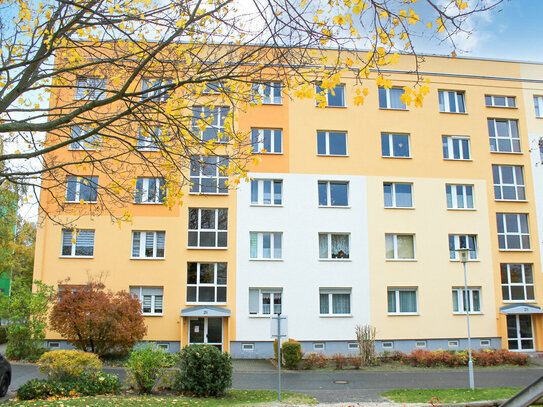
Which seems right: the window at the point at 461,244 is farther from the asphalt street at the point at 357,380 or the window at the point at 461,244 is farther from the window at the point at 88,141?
the window at the point at 88,141

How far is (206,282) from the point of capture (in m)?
23.7

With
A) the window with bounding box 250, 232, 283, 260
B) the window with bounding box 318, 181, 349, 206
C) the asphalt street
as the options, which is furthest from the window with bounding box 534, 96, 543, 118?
the window with bounding box 250, 232, 283, 260

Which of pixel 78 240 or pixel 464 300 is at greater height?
pixel 78 240

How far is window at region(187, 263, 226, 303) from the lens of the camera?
2348 centimetres

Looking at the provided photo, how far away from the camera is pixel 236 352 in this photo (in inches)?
903

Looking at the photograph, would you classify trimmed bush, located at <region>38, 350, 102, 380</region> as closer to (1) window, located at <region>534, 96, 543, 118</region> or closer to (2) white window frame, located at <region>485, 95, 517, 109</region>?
(2) white window frame, located at <region>485, 95, 517, 109</region>

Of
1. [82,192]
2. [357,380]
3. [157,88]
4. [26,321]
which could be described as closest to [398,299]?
[357,380]

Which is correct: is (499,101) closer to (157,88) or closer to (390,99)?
(390,99)

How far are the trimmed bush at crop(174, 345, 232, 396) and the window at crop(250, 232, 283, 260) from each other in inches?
433

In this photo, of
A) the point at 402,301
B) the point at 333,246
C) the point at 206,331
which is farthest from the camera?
the point at 333,246

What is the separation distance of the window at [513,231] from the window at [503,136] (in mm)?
3784

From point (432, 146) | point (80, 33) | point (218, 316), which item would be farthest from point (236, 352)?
point (80, 33)

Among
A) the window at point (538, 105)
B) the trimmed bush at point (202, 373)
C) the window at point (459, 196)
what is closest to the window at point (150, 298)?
the trimmed bush at point (202, 373)

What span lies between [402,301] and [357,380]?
8.08m
